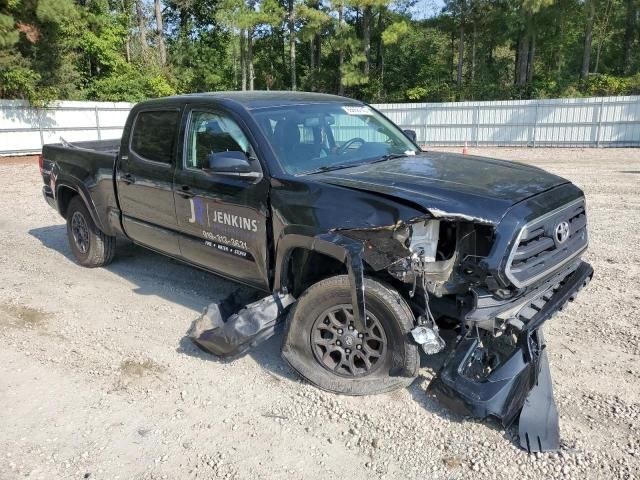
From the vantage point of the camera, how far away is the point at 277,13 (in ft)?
109

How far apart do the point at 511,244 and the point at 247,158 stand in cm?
198

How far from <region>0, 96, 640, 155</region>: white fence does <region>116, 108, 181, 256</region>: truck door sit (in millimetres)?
18468

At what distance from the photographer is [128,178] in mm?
5293

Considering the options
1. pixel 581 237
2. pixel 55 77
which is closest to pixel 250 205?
pixel 581 237

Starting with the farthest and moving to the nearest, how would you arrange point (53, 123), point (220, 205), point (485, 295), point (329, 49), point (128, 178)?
point (329, 49), point (53, 123), point (128, 178), point (220, 205), point (485, 295)

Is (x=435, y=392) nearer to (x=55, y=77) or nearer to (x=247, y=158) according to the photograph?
(x=247, y=158)

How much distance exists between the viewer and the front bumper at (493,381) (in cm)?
311

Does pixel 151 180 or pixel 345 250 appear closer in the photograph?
pixel 345 250

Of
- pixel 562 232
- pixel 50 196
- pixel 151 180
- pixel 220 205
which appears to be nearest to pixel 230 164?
pixel 220 205

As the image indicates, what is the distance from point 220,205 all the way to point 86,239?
298 centimetres

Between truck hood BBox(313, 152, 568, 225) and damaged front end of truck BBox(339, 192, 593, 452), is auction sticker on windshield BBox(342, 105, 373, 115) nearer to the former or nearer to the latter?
truck hood BBox(313, 152, 568, 225)

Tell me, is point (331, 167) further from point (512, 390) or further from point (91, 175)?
point (91, 175)

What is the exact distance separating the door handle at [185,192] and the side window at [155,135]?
0.35m

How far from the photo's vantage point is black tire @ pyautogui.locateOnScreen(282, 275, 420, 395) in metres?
3.34
